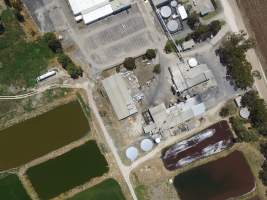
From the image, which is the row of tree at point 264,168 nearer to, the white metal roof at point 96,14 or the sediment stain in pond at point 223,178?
the sediment stain in pond at point 223,178

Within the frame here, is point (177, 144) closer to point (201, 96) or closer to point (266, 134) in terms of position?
point (201, 96)

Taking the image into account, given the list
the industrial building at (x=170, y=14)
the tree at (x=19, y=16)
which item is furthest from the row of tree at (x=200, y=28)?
the tree at (x=19, y=16)

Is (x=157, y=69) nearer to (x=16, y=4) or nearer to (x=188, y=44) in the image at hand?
(x=188, y=44)

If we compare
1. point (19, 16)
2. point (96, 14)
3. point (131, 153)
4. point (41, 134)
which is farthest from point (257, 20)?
point (41, 134)

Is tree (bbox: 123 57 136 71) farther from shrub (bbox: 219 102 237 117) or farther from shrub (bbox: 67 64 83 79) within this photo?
shrub (bbox: 219 102 237 117)

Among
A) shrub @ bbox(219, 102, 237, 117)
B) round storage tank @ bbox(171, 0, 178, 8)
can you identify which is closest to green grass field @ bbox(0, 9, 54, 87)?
round storage tank @ bbox(171, 0, 178, 8)

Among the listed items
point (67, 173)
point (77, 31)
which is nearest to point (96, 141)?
point (67, 173)
